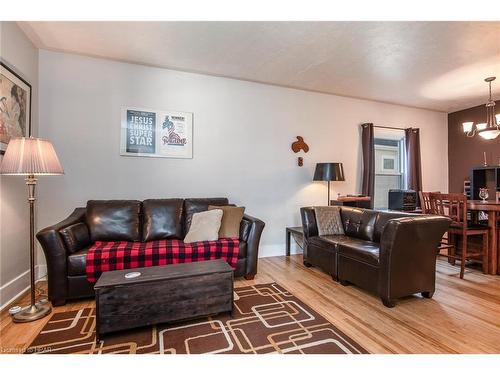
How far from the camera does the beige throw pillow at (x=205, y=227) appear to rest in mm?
2838

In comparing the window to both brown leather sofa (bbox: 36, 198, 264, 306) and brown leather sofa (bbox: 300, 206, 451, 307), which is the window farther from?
brown leather sofa (bbox: 36, 198, 264, 306)

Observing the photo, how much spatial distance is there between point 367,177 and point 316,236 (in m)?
1.88

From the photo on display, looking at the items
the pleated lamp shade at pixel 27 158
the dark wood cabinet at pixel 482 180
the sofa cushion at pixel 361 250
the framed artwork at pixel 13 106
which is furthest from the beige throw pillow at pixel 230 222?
the dark wood cabinet at pixel 482 180

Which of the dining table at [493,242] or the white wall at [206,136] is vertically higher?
the white wall at [206,136]

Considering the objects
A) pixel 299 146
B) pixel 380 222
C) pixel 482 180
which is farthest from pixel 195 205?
pixel 482 180

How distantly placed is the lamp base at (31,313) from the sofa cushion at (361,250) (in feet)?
8.93

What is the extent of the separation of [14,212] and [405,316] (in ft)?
11.7

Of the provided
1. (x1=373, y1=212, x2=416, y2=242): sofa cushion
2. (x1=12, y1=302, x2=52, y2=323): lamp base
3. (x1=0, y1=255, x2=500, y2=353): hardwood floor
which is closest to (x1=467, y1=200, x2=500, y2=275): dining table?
(x1=0, y1=255, x2=500, y2=353): hardwood floor

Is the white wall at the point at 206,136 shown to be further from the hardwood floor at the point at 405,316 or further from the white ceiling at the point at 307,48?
the hardwood floor at the point at 405,316

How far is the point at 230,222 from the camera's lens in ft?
9.85

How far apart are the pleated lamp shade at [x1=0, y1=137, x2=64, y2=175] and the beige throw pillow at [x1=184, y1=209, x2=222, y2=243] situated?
4.44ft

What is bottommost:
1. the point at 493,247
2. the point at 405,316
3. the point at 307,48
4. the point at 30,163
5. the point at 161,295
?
the point at 405,316

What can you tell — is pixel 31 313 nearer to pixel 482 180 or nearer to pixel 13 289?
pixel 13 289
